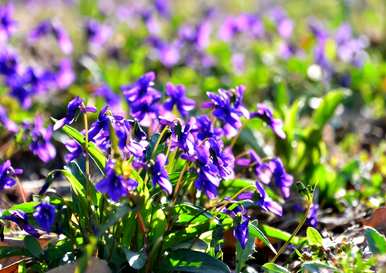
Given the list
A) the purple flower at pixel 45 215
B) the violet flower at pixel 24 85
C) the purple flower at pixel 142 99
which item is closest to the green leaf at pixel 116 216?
the purple flower at pixel 45 215

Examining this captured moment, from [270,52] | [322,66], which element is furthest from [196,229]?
[270,52]

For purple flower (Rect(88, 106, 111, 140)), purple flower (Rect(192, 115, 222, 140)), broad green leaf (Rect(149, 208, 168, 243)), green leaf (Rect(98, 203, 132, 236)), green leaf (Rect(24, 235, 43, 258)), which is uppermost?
purple flower (Rect(88, 106, 111, 140))

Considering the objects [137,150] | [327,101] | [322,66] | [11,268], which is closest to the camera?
[137,150]

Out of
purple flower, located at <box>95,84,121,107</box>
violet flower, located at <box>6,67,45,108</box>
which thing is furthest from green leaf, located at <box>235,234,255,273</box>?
violet flower, located at <box>6,67,45,108</box>

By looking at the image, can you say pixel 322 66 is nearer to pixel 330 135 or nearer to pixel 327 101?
pixel 330 135

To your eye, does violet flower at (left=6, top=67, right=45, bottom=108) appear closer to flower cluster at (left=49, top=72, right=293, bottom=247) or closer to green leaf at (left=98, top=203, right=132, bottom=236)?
flower cluster at (left=49, top=72, right=293, bottom=247)

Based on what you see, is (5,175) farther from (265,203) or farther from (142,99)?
(265,203)

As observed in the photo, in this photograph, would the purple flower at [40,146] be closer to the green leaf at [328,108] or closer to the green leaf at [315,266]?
the green leaf at [315,266]

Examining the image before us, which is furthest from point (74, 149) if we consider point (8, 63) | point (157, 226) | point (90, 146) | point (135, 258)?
point (8, 63)
